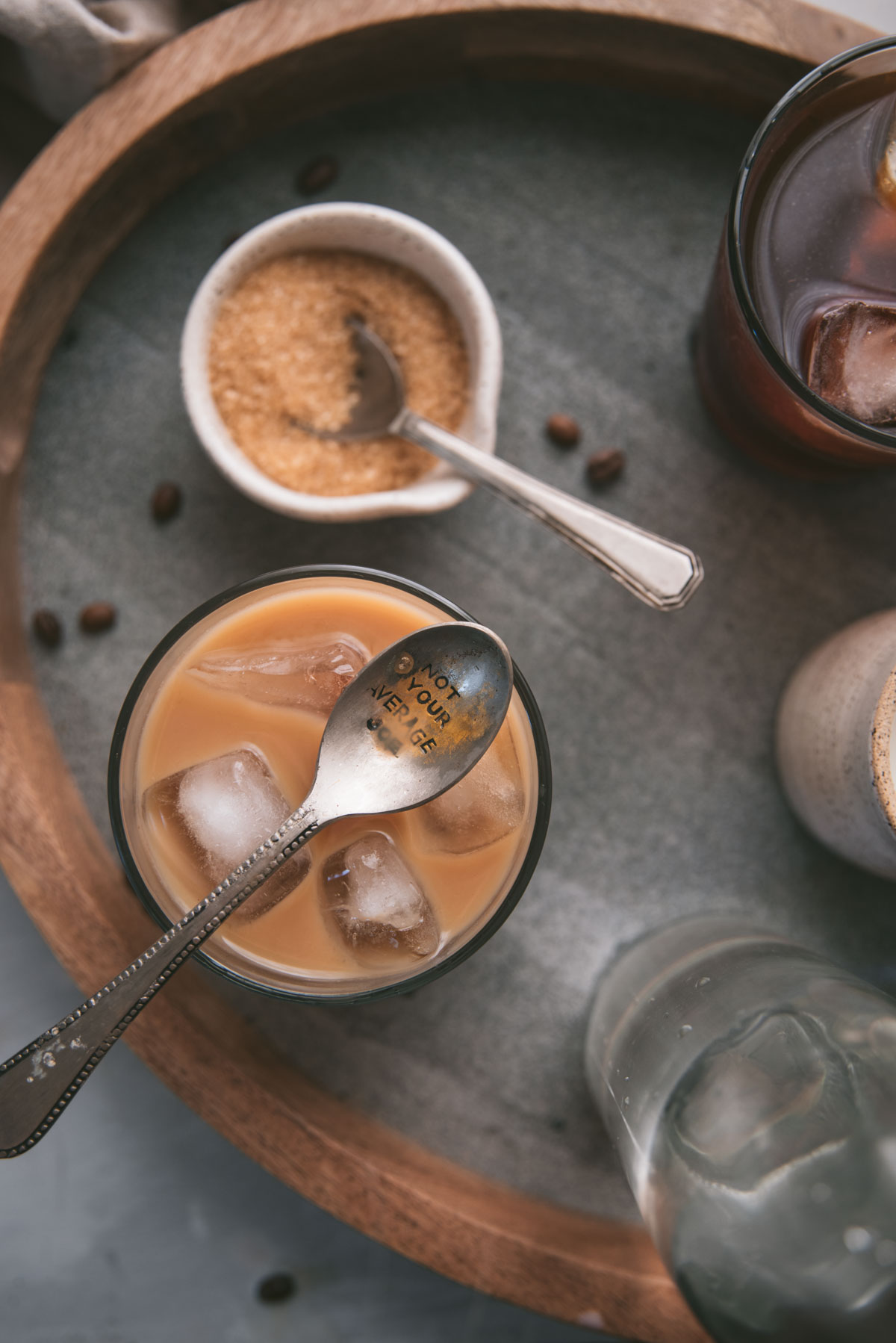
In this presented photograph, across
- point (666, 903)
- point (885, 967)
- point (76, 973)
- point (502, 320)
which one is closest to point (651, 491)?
point (502, 320)

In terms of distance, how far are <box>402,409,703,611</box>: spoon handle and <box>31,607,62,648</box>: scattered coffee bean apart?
55cm

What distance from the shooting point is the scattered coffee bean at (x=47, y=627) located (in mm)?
1088

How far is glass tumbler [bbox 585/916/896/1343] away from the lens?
0.79 m

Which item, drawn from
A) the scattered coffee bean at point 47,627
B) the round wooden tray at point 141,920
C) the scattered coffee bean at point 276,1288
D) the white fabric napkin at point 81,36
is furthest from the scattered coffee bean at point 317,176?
the scattered coffee bean at point 276,1288

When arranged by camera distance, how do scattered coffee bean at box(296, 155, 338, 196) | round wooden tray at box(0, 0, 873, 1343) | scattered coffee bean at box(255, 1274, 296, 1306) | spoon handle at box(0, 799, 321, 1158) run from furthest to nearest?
scattered coffee bean at box(255, 1274, 296, 1306)
scattered coffee bean at box(296, 155, 338, 196)
round wooden tray at box(0, 0, 873, 1343)
spoon handle at box(0, 799, 321, 1158)

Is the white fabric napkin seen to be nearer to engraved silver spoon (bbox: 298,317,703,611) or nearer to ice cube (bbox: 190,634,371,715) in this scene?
engraved silver spoon (bbox: 298,317,703,611)

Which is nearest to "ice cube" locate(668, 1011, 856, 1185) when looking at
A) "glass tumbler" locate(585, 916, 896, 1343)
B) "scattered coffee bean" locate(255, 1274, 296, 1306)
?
"glass tumbler" locate(585, 916, 896, 1343)

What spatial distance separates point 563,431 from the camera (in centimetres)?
110

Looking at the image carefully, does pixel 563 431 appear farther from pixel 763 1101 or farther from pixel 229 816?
pixel 763 1101

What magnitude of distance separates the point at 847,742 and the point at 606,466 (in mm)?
418

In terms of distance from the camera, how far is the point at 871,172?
94 centimetres

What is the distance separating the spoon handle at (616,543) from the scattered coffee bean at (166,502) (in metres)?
0.38

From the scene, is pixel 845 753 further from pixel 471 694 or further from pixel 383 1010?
pixel 383 1010

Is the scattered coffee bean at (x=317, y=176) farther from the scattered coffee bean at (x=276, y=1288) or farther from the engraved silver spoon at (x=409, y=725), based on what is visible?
the scattered coffee bean at (x=276, y=1288)
